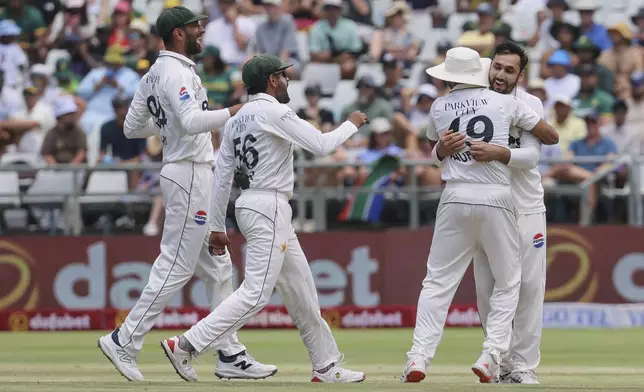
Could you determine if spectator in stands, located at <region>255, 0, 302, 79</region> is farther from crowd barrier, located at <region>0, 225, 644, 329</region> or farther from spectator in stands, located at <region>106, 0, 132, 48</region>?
crowd barrier, located at <region>0, 225, 644, 329</region>

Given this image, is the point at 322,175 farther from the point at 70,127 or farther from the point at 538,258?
the point at 538,258

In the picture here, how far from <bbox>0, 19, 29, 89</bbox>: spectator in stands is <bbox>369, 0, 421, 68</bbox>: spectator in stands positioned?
16.3 ft

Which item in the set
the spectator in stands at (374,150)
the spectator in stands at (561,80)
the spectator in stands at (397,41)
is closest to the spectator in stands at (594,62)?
the spectator in stands at (561,80)

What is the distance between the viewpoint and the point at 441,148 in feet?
28.4

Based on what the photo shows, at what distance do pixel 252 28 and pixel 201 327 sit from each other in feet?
38.0

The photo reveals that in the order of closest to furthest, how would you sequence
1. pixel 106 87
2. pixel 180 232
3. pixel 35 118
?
pixel 180 232, pixel 35 118, pixel 106 87

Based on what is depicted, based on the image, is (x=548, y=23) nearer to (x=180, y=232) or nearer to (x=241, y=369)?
(x=180, y=232)

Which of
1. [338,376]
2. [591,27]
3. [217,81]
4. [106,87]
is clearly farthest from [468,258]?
[591,27]

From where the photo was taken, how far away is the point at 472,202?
28.3 ft

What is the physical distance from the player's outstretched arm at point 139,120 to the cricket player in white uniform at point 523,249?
237cm

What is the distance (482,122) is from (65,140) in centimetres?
909

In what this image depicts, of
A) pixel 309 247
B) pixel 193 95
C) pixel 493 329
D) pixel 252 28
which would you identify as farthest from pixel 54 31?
pixel 493 329

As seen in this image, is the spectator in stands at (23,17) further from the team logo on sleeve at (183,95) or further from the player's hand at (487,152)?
the player's hand at (487,152)

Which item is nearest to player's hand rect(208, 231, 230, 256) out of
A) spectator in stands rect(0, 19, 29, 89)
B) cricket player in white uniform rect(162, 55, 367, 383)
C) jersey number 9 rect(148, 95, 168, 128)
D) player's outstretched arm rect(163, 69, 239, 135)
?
cricket player in white uniform rect(162, 55, 367, 383)
